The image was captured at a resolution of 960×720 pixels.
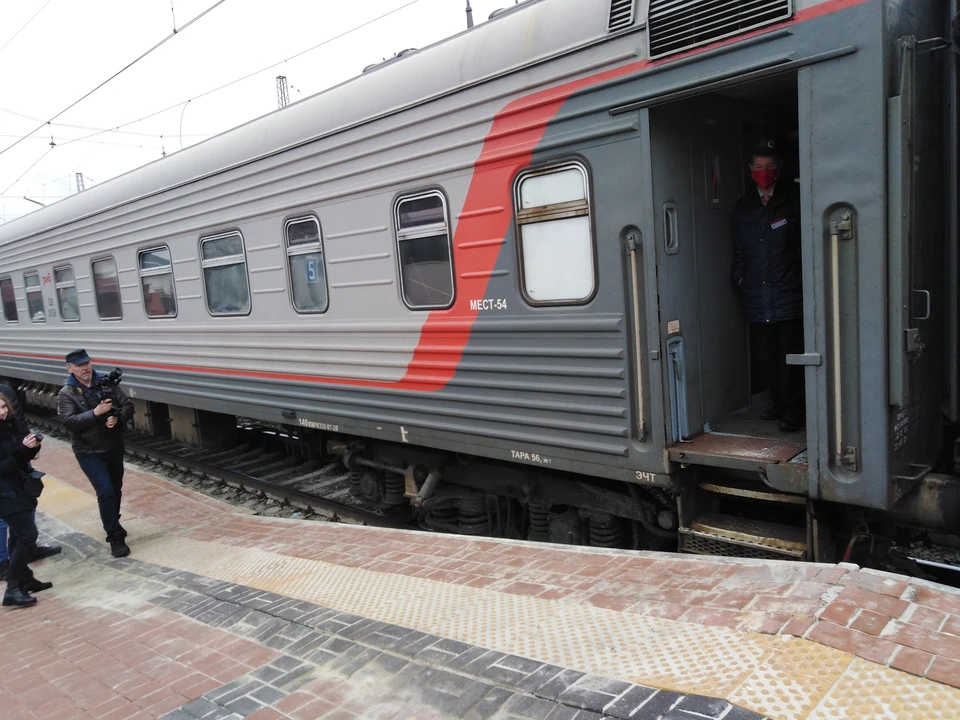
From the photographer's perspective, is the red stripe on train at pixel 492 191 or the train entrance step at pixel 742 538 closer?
the train entrance step at pixel 742 538

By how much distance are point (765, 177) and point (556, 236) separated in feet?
4.08

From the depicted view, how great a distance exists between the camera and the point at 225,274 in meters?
7.75

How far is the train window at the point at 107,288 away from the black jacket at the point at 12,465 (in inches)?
193

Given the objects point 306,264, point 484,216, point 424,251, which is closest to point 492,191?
point 484,216

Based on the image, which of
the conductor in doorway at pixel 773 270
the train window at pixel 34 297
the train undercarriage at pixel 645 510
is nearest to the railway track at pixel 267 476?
the train undercarriage at pixel 645 510

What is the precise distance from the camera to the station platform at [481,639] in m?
2.78

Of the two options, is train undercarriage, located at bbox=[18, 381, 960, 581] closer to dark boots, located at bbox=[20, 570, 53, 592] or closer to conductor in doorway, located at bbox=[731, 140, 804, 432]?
conductor in doorway, located at bbox=[731, 140, 804, 432]

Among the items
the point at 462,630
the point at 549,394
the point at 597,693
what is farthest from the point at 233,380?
→ the point at 597,693

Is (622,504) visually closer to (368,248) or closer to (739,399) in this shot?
(739,399)

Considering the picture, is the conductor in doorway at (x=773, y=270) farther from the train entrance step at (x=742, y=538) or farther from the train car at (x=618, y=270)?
the train entrance step at (x=742, y=538)

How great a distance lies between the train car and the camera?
3.48 m

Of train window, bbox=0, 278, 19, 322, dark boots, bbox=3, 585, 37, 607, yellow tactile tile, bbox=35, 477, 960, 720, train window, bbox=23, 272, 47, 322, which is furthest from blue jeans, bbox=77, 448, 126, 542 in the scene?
train window, bbox=0, 278, 19, 322

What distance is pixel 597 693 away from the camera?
9.47 feet

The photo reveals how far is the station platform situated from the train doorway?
784 millimetres
